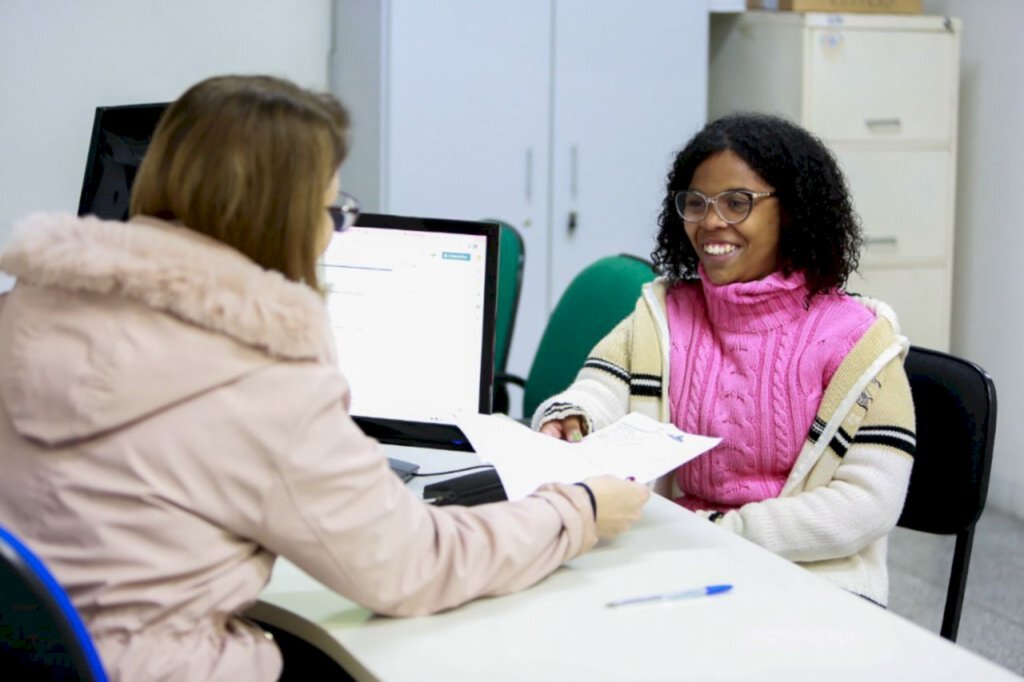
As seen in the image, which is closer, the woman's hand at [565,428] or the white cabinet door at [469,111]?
the woman's hand at [565,428]

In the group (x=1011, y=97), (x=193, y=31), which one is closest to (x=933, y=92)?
(x=1011, y=97)

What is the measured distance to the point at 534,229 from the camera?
398cm

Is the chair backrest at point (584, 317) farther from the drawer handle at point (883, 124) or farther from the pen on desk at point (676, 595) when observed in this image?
the drawer handle at point (883, 124)

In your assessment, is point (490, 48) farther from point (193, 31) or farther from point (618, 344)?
→ point (618, 344)

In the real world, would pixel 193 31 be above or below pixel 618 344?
above

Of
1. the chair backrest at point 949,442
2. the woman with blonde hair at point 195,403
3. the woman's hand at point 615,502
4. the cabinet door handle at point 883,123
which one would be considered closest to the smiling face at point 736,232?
the chair backrest at point 949,442

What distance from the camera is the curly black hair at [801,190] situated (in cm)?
185

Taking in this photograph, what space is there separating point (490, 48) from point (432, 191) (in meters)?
0.47

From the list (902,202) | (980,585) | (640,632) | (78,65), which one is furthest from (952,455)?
(78,65)

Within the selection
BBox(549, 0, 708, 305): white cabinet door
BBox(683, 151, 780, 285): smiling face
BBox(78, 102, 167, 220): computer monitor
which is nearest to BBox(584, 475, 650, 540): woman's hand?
BBox(683, 151, 780, 285): smiling face

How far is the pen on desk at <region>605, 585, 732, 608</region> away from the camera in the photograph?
1.33 meters

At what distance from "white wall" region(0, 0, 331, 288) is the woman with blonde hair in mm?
2214

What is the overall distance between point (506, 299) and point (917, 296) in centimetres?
157

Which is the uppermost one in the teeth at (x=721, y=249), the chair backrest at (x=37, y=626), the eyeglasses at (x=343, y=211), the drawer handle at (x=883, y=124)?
the drawer handle at (x=883, y=124)
